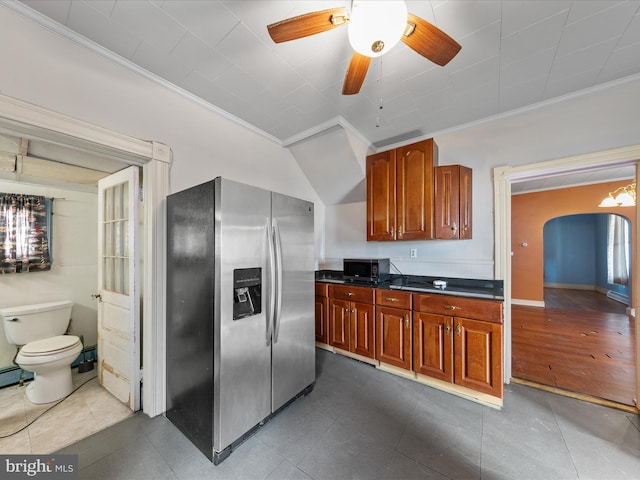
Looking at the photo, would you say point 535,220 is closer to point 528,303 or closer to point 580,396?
point 528,303

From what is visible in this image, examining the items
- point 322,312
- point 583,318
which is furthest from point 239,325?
point 583,318

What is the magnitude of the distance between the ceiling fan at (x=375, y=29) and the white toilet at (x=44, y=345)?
297cm

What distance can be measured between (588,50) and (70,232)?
197 inches

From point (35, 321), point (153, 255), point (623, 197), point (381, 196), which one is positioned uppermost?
point (623, 197)

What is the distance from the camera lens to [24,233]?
246 cm

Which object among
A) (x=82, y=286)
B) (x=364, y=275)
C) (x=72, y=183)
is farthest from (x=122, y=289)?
(x=364, y=275)

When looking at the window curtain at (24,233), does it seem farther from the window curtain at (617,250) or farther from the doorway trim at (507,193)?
the window curtain at (617,250)

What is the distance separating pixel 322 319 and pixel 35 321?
2.91 meters

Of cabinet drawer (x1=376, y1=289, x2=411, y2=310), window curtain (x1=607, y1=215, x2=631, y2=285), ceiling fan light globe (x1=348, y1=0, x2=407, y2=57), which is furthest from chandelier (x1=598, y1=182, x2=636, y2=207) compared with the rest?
ceiling fan light globe (x1=348, y1=0, x2=407, y2=57)

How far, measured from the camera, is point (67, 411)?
191 cm

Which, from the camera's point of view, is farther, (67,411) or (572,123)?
(572,123)

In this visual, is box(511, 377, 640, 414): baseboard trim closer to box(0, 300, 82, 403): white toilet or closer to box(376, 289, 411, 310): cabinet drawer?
box(376, 289, 411, 310): cabinet drawer

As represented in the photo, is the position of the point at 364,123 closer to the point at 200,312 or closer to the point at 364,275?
the point at 364,275

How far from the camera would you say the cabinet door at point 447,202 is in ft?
7.93
